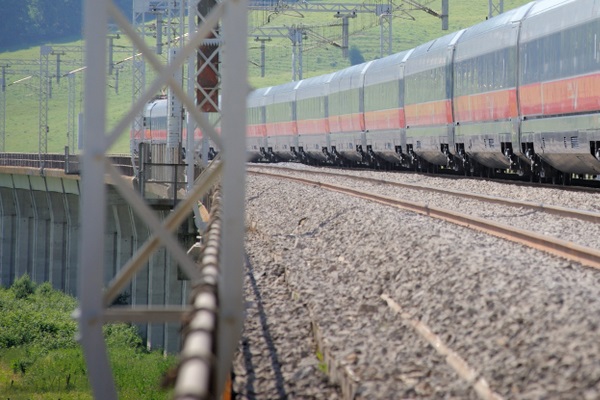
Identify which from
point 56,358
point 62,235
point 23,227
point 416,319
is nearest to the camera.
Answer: point 416,319

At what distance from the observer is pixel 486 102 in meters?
25.5

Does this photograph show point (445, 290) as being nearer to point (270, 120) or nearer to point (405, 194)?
point (405, 194)

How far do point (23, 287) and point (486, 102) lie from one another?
34.4 meters

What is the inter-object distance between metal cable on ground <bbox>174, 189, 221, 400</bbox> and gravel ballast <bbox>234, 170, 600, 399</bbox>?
3.57 feet

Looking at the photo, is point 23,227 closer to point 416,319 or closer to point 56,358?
point 56,358

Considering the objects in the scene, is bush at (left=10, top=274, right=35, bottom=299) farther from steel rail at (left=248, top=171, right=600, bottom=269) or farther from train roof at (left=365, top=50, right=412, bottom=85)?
steel rail at (left=248, top=171, right=600, bottom=269)

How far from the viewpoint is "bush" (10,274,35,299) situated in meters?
53.1

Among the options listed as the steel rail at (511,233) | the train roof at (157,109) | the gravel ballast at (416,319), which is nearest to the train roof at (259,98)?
the train roof at (157,109)

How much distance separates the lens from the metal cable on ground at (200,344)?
14.5 feet

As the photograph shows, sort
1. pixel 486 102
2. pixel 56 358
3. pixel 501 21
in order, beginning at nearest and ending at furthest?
1. pixel 501 21
2. pixel 486 102
3. pixel 56 358

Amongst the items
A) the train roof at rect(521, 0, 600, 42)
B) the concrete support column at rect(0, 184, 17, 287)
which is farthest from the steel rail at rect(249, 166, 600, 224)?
the concrete support column at rect(0, 184, 17, 287)

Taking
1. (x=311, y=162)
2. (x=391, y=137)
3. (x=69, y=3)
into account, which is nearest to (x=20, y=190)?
(x=311, y=162)

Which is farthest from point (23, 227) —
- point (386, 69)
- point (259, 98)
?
point (386, 69)

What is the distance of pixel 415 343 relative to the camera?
8.17 metres
